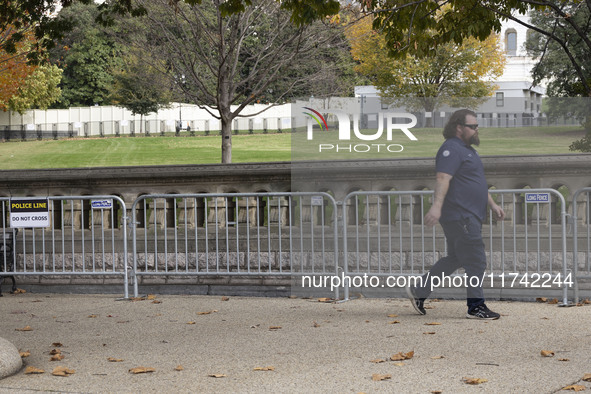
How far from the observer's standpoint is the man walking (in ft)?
27.4

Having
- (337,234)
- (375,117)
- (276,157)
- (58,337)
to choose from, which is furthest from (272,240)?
(276,157)

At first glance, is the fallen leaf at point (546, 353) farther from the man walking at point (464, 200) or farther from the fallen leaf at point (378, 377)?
the man walking at point (464, 200)

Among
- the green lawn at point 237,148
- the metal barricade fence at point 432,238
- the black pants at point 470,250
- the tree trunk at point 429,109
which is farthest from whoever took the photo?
the green lawn at point 237,148

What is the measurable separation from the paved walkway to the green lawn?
68.1 inches

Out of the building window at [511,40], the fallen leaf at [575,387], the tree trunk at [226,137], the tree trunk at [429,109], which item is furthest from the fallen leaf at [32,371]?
the building window at [511,40]

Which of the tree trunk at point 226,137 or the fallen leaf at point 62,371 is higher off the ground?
the tree trunk at point 226,137

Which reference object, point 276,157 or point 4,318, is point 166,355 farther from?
point 276,157

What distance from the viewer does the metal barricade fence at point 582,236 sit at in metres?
9.18

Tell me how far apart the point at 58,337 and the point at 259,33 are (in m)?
17.2

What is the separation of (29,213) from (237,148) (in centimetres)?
3308

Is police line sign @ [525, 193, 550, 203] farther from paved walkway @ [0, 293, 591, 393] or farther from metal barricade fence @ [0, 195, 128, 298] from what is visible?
metal barricade fence @ [0, 195, 128, 298]

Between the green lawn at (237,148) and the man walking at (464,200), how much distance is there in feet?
1.62

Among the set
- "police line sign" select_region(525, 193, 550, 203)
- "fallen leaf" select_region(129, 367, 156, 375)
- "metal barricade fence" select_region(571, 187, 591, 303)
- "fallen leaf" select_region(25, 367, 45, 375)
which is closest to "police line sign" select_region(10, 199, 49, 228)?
"fallen leaf" select_region(25, 367, 45, 375)

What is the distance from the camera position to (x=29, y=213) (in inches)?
436
